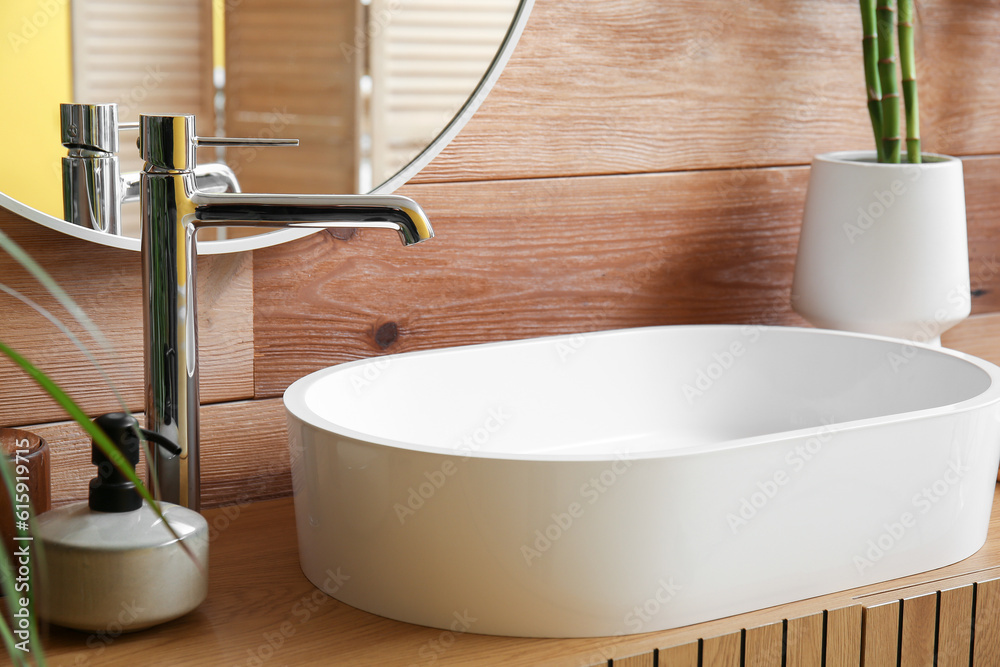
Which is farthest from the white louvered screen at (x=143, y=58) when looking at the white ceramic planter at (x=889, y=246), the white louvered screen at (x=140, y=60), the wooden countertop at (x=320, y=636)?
the white ceramic planter at (x=889, y=246)

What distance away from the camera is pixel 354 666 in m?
0.59

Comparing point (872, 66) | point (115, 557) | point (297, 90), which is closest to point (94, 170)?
point (297, 90)

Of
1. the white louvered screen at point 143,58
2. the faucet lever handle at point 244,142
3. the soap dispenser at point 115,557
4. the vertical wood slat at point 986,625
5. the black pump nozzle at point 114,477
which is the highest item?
the white louvered screen at point 143,58

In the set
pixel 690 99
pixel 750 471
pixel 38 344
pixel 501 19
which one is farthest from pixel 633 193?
pixel 38 344

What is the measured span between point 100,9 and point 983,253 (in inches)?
39.5

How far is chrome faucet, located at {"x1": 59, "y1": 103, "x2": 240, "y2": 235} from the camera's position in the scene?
69cm

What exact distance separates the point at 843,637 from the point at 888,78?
59 cm

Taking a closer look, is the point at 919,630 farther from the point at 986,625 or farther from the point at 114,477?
the point at 114,477

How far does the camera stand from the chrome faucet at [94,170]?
2.26 ft

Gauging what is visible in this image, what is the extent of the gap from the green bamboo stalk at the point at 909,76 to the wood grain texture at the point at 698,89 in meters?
0.09

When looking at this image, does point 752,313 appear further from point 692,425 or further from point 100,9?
point 100,9

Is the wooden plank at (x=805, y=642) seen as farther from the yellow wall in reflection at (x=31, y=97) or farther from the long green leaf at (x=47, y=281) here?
the yellow wall in reflection at (x=31, y=97)

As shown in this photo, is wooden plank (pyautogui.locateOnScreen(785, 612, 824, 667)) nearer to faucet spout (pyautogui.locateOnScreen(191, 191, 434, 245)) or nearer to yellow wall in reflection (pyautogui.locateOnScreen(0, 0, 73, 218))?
faucet spout (pyautogui.locateOnScreen(191, 191, 434, 245))

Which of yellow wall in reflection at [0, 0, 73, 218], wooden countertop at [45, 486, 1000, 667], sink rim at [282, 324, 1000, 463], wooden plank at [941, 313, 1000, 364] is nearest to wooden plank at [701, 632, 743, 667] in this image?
wooden countertop at [45, 486, 1000, 667]
